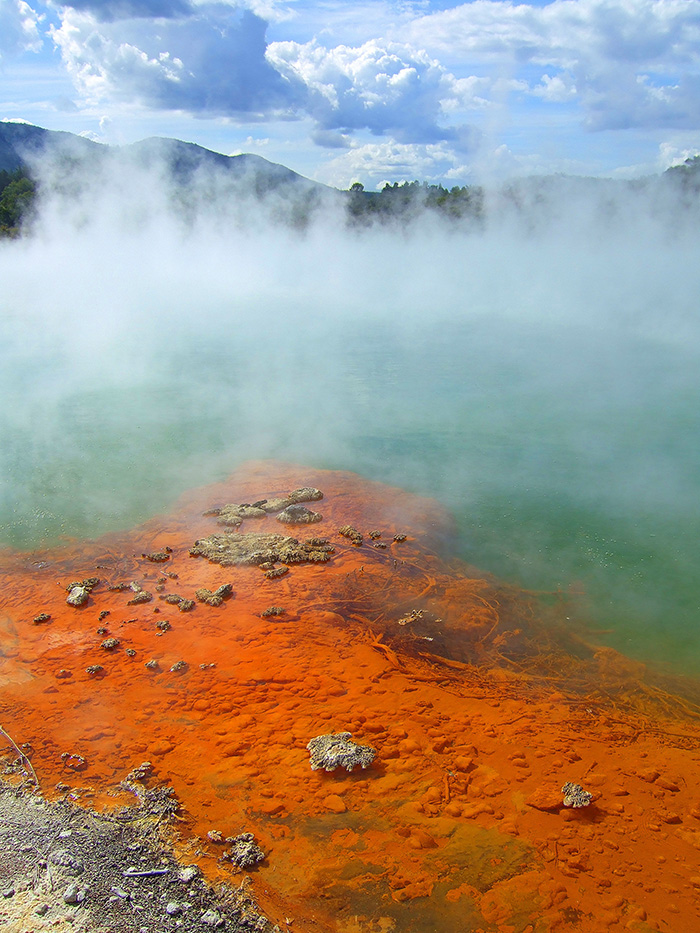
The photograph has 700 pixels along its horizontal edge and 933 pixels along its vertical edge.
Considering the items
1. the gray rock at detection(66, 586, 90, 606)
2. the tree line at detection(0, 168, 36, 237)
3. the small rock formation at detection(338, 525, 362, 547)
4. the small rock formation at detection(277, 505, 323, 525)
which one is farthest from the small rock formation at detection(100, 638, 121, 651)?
the tree line at detection(0, 168, 36, 237)

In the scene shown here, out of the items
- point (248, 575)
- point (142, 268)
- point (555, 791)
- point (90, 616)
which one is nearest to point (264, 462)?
point (248, 575)

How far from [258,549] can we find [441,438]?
4.15m

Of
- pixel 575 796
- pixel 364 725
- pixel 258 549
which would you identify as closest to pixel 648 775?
pixel 575 796

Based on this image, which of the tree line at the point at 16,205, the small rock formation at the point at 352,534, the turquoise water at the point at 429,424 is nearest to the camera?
the turquoise water at the point at 429,424

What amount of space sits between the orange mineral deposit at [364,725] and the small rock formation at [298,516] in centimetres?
41

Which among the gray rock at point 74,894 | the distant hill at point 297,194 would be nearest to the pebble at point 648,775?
the gray rock at point 74,894

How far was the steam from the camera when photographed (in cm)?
738

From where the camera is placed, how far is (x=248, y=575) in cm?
636

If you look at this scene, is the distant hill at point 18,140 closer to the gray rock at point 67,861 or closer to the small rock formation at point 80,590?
the small rock formation at point 80,590

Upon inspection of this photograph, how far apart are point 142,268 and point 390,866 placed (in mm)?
27534

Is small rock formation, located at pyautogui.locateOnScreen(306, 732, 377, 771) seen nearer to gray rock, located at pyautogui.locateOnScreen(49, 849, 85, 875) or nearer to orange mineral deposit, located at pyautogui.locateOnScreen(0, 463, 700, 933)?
orange mineral deposit, located at pyautogui.locateOnScreen(0, 463, 700, 933)

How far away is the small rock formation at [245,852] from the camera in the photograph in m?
3.38

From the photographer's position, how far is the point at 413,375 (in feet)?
43.4

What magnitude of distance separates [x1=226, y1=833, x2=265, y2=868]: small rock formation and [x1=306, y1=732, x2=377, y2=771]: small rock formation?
656 mm
